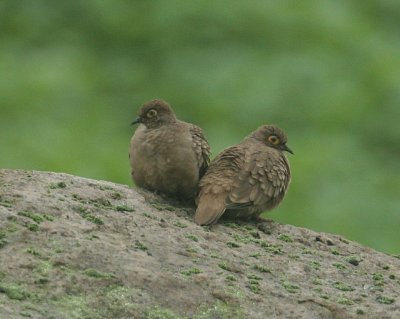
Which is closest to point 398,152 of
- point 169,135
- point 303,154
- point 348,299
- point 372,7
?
point 303,154

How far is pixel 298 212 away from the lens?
1883 centimetres

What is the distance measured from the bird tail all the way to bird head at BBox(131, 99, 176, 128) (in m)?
1.00

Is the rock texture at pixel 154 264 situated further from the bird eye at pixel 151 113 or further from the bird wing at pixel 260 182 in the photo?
the bird eye at pixel 151 113

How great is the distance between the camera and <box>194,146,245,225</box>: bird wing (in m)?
10.7

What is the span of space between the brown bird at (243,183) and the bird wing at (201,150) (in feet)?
0.32

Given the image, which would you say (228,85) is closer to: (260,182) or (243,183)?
(260,182)

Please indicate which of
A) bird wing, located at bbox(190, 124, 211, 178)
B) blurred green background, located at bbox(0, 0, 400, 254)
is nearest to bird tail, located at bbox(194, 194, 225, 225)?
bird wing, located at bbox(190, 124, 211, 178)

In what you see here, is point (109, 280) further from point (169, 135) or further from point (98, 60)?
point (98, 60)

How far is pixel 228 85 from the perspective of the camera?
890 inches

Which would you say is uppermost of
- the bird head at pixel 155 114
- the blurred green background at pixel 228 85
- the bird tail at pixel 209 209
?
the blurred green background at pixel 228 85

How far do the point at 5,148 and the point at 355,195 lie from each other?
470 cm

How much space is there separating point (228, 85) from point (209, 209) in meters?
11.9

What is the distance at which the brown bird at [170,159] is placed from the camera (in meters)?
11.4

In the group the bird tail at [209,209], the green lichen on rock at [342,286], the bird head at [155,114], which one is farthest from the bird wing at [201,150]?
the green lichen on rock at [342,286]
